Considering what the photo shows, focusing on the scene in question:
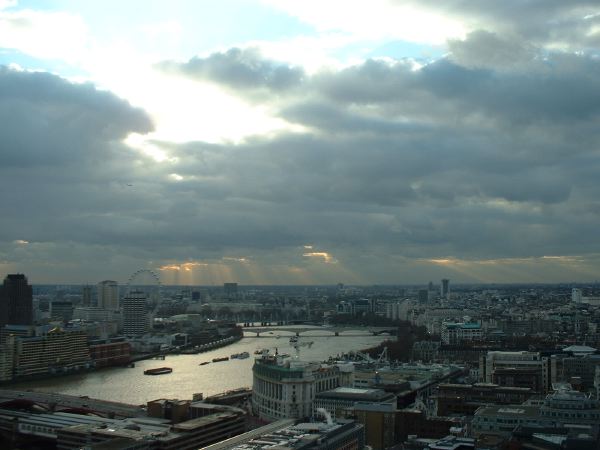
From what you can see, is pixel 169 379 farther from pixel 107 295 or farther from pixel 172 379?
pixel 107 295

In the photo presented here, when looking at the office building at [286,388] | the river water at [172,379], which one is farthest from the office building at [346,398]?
the river water at [172,379]

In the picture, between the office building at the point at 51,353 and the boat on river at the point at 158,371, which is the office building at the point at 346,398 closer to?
the boat on river at the point at 158,371

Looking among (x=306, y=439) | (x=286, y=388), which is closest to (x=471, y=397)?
(x=286, y=388)

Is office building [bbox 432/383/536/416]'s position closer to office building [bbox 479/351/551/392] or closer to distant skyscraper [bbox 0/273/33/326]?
office building [bbox 479/351/551/392]

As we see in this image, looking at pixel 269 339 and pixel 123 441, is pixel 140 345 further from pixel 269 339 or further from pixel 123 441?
pixel 123 441

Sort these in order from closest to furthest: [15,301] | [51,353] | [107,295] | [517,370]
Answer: [517,370]
[51,353]
[15,301]
[107,295]

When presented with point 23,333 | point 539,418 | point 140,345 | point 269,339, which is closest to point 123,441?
point 539,418

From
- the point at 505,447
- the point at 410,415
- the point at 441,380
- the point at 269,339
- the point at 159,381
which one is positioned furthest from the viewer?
the point at 269,339
